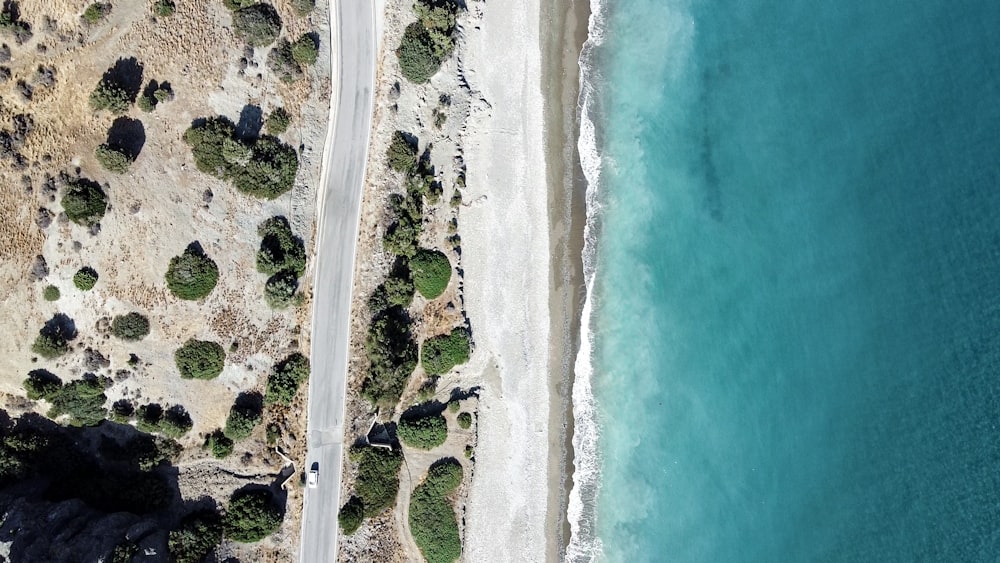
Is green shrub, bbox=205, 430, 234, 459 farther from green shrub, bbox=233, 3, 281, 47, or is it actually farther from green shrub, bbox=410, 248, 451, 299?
green shrub, bbox=233, 3, 281, 47

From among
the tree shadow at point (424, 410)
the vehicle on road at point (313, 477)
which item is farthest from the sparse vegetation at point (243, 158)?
Result: the vehicle on road at point (313, 477)

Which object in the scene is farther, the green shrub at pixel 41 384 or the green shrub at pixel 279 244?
the green shrub at pixel 279 244

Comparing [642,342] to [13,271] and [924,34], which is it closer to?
[924,34]

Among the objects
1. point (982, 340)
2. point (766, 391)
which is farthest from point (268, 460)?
point (982, 340)

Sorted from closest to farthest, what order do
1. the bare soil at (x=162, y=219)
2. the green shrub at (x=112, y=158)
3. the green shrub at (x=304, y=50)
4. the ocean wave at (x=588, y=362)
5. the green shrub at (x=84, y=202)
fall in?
the green shrub at (x=84, y=202) → the green shrub at (x=112, y=158) → the bare soil at (x=162, y=219) → the green shrub at (x=304, y=50) → the ocean wave at (x=588, y=362)

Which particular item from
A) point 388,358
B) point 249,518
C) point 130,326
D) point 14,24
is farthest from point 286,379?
point 14,24

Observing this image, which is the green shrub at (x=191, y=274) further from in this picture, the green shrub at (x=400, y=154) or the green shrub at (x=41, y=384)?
the green shrub at (x=400, y=154)

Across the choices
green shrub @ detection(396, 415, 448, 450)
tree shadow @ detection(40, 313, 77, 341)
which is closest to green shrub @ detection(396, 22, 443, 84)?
green shrub @ detection(396, 415, 448, 450)
